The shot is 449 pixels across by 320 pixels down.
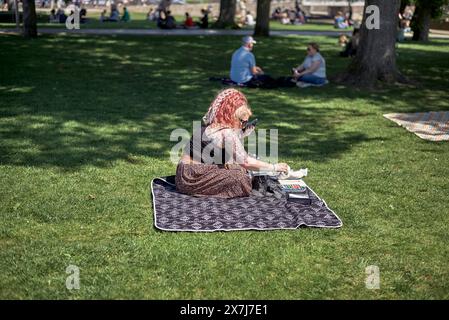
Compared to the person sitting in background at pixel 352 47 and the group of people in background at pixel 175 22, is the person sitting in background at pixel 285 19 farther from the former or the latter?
the person sitting in background at pixel 352 47

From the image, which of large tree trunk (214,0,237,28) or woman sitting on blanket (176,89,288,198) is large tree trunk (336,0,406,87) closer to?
woman sitting on blanket (176,89,288,198)

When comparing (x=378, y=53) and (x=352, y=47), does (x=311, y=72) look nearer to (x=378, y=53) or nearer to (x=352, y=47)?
(x=378, y=53)

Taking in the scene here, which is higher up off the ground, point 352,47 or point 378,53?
point 378,53

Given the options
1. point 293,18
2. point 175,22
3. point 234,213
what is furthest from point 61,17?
point 234,213

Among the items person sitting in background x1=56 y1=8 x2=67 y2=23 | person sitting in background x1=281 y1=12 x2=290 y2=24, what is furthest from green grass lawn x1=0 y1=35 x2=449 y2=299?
person sitting in background x1=281 y1=12 x2=290 y2=24

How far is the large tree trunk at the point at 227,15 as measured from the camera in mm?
35938

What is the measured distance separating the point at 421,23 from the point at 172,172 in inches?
1041

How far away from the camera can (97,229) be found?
610cm

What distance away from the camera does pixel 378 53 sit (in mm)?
15203

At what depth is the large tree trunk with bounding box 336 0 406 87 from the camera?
1480 cm

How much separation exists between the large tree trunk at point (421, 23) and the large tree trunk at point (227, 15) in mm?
10912

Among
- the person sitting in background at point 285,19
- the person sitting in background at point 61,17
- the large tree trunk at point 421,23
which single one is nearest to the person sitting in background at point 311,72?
the large tree trunk at point 421,23

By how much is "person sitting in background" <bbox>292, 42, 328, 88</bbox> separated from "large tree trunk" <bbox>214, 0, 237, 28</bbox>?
69.9 feet
